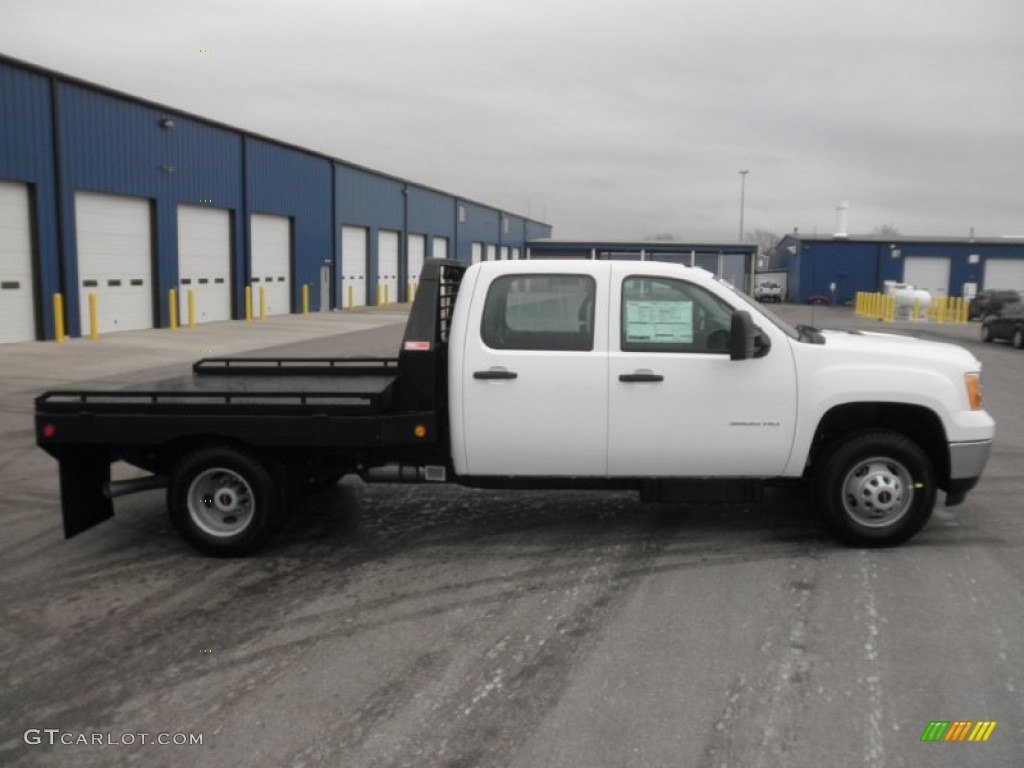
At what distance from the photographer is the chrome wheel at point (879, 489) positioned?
20.6ft

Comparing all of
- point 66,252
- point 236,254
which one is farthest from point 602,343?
point 236,254

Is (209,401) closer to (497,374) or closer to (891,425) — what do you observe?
(497,374)

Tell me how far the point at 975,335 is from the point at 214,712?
1298 inches

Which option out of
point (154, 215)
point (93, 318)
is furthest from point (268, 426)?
point (154, 215)

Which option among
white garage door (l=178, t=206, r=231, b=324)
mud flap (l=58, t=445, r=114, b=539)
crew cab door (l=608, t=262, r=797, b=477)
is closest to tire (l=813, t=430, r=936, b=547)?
crew cab door (l=608, t=262, r=797, b=477)

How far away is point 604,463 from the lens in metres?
6.20

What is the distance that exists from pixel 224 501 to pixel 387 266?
42.4 m

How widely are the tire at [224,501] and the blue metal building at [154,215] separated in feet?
55.2

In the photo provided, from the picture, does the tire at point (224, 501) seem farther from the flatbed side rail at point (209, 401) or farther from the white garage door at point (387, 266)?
the white garage door at point (387, 266)

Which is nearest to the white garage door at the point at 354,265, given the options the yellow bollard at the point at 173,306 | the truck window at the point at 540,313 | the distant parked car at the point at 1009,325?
the yellow bollard at the point at 173,306

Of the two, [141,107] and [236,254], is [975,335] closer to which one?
[236,254]

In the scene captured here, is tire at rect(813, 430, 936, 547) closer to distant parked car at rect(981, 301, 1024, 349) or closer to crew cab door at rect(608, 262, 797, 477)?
crew cab door at rect(608, 262, 797, 477)

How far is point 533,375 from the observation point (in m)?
6.11
